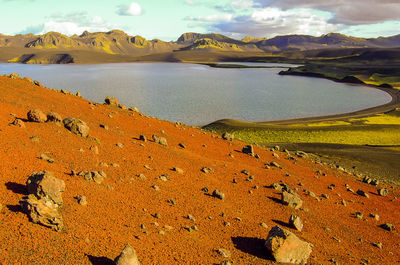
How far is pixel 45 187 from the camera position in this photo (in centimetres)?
1232

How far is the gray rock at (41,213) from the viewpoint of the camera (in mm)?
11203

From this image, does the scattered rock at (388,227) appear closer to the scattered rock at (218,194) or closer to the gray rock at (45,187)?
the scattered rock at (218,194)

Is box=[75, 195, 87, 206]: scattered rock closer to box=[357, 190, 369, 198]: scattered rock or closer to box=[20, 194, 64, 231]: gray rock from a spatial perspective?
box=[20, 194, 64, 231]: gray rock

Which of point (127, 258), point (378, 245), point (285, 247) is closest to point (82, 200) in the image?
point (127, 258)

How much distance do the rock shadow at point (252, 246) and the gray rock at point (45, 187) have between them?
318 inches

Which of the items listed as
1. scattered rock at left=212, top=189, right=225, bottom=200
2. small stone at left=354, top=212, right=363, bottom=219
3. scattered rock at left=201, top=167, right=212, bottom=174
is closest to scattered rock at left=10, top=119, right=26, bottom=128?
scattered rock at left=201, top=167, right=212, bottom=174

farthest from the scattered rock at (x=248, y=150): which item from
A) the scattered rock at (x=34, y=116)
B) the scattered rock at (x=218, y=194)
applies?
the scattered rock at (x=34, y=116)

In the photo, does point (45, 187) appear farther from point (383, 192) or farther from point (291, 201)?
point (383, 192)

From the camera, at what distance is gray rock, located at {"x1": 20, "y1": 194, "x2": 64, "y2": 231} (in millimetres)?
11203

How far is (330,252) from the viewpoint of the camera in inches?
620

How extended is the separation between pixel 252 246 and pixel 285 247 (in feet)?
5.08

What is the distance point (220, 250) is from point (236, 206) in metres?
5.17

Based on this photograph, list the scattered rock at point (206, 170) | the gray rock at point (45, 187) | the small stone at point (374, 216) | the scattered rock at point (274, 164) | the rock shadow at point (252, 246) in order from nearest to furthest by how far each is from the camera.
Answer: the gray rock at point (45, 187), the rock shadow at point (252, 246), the small stone at point (374, 216), the scattered rock at point (206, 170), the scattered rock at point (274, 164)

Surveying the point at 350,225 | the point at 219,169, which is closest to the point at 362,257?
the point at 350,225
